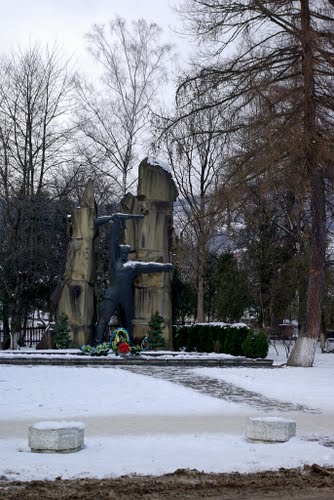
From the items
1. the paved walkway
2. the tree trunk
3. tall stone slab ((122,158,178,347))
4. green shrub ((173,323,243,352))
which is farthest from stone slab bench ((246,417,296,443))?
tall stone slab ((122,158,178,347))

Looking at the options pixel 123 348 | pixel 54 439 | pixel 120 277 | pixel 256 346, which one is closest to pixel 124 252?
pixel 120 277

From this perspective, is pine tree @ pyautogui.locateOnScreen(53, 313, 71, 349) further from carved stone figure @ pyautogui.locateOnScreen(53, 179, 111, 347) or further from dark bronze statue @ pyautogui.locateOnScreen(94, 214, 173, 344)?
dark bronze statue @ pyautogui.locateOnScreen(94, 214, 173, 344)

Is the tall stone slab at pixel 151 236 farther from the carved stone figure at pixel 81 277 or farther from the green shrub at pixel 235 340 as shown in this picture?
the green shrub at pixel 235 340

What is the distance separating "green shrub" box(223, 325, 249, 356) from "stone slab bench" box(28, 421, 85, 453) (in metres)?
16.3

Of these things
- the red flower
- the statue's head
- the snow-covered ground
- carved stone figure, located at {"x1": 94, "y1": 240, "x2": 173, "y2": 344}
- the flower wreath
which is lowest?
the snow-covered ground

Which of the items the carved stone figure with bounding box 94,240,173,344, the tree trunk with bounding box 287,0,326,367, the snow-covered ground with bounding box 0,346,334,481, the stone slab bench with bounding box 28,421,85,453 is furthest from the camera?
the carved stone figure with bounding box 94,240,173,344

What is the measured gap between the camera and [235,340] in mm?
25219

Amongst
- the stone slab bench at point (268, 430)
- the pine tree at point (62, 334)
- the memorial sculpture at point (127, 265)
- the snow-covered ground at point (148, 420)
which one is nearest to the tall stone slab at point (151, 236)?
the memorial sculpture at point (127, 265)

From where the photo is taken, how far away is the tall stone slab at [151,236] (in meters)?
25.5

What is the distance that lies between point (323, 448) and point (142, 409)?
437cm

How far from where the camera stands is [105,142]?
36656 millimetres

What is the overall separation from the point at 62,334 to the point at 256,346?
6020 millimetres

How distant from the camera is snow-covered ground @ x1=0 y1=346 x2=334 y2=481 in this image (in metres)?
8.24

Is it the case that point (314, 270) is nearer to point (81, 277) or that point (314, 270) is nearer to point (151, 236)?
point (151, 236)
